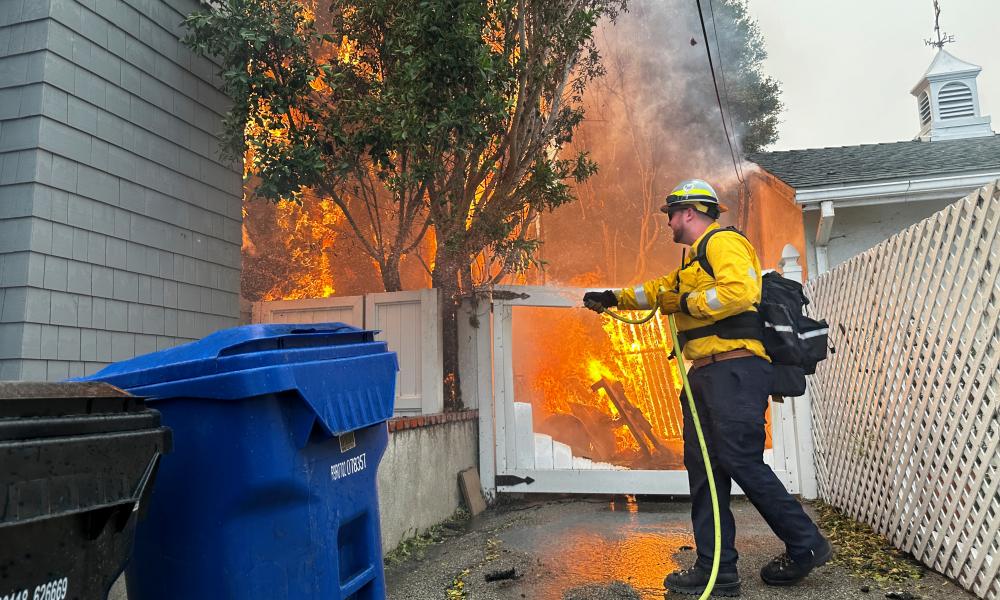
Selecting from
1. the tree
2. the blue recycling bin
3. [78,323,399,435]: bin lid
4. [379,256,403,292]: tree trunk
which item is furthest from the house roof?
the blue recycling bin

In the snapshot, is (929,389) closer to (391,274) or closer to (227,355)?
(227,355)

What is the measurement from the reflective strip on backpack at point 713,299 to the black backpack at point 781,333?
5.4 inches

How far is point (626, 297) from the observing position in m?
3.67

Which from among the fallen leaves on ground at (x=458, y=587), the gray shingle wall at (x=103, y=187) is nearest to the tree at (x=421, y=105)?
the gray shingle wall at (x=103, y=187)

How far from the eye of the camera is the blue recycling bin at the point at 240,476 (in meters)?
1.72

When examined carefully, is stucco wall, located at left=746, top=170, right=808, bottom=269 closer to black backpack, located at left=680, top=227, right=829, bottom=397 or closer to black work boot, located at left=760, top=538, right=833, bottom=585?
black backpack, located at left=680, top=227, right=829, bottom=397

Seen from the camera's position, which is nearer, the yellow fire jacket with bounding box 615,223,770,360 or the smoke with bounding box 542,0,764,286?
the yellow fire jacket with bounding box 615,223,770,360

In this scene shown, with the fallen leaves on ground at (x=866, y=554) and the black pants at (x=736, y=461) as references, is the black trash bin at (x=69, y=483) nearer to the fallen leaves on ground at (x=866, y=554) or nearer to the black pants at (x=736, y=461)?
the black pants at (x=736, y=461)

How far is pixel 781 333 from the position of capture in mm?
3244

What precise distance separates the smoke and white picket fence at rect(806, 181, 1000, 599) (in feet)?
31.8

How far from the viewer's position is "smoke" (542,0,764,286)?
14914mm

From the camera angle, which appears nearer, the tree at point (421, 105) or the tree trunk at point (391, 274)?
the tree at point (421, 105)

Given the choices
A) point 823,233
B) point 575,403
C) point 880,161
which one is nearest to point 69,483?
point 575,403

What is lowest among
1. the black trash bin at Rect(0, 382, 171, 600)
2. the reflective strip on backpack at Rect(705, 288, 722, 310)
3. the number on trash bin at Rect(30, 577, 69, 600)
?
the number on trash bin at Rect(30, 577, 69, 600)
